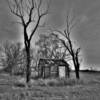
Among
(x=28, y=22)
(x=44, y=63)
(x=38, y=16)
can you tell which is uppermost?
(x=38, y=16)

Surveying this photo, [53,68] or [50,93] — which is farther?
[53,68]

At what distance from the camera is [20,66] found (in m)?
38.2

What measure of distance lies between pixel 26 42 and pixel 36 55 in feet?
87.7

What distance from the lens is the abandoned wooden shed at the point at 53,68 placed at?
1010 inches

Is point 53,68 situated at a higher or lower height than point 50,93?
higher

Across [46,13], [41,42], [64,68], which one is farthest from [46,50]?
[46,13]

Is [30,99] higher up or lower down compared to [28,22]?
lower down

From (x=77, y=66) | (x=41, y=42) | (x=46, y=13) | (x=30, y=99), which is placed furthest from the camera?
(x=41, y=42)

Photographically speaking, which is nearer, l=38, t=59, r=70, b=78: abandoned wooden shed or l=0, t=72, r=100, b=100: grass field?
l=0, t=72, r=100, b=100: grass field

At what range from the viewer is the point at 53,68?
85.2ft

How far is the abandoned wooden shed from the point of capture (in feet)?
84.2

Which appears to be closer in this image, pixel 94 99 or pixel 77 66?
pixel 94 99

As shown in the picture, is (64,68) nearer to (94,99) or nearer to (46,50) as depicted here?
(46,50)

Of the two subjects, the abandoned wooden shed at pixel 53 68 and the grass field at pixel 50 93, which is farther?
the abandoned wooden shed at pixel 53 68
